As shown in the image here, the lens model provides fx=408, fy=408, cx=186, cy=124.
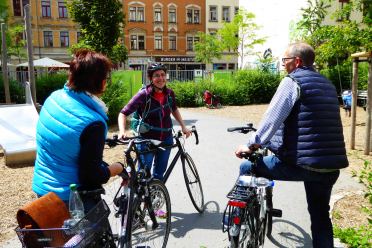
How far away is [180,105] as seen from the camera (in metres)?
21.0

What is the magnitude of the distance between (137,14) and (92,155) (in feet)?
171

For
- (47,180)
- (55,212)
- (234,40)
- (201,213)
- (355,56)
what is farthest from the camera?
(234,40)

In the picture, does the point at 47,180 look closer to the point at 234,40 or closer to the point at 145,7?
the point at 234,40

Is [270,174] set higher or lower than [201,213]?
higher

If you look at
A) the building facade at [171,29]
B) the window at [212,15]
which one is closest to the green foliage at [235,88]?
the building facade at [171,29]

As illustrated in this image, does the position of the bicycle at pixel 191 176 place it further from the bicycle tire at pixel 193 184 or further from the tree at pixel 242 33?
the tree at pixel 242 33

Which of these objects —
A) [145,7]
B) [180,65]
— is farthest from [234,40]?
[145,7]

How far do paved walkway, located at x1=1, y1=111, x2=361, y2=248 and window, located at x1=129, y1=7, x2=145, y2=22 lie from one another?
45455mm

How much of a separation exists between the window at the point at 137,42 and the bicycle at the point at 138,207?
4957 cm

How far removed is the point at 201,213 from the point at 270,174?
1.96 metres

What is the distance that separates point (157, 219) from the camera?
3.92m

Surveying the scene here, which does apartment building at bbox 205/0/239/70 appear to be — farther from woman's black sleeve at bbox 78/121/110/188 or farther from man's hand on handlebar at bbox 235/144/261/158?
woman's black sleeve at bbox 78/121/110/188

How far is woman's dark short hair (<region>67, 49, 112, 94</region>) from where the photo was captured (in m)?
2.46

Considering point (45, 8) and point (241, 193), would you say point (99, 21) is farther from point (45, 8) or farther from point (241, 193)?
point (45, 8)
